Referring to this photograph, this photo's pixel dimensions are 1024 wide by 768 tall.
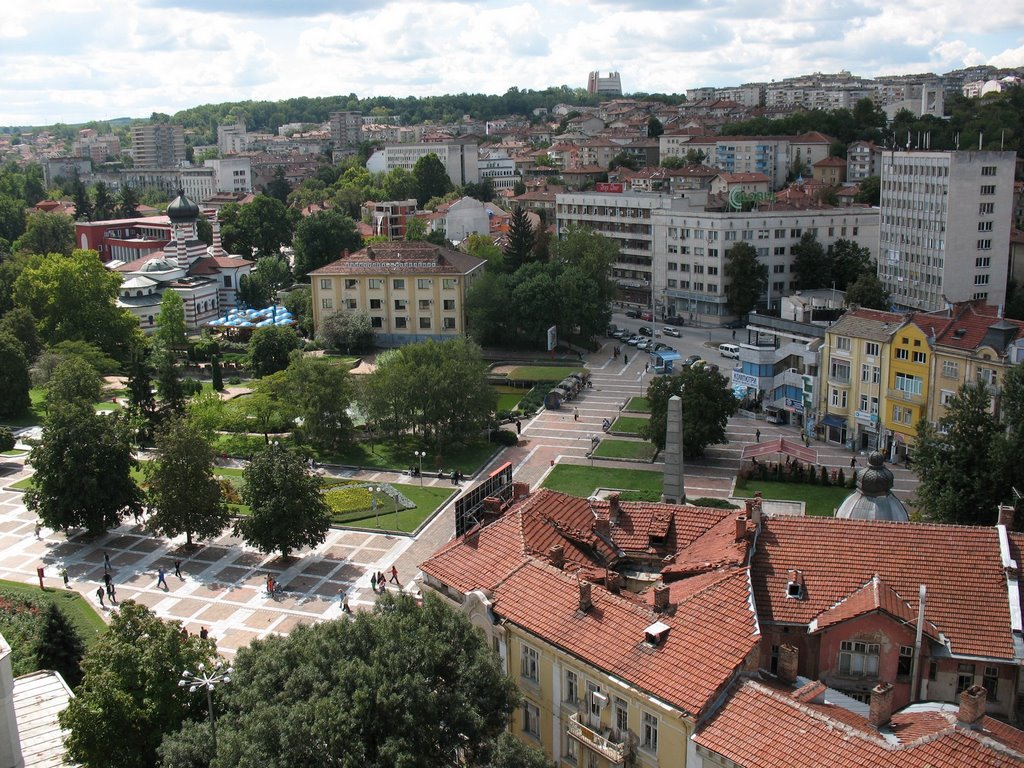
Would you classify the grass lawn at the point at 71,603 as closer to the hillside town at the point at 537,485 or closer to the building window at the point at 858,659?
the hillside town at the point at 537,485

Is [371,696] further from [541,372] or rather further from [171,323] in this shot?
[171,323]

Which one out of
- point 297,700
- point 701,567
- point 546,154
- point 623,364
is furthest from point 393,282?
point 546,154

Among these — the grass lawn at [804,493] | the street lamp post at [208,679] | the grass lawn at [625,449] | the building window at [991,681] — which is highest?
the street lamp post at [208,679]

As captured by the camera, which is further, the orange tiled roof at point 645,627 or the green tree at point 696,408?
the green tree at point 696,408

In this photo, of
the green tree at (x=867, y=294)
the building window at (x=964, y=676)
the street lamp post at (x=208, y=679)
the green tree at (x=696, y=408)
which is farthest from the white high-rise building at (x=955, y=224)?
the street lamp post at (x=208, y=679)

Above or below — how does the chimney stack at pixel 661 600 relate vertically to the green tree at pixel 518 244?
below
